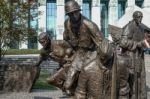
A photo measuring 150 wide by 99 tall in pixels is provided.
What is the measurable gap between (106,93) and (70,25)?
43.8 inches

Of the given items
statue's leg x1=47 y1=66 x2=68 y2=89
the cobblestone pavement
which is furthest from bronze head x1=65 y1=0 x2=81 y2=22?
the cobblestone pavement

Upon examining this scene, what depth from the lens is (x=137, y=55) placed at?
11.7 m

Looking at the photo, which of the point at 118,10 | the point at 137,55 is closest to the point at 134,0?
the point at 118,10

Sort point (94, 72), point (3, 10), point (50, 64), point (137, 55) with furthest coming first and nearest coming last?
point (50, 64) → point (3, 10) → point (137, 55) → point (94, 72)

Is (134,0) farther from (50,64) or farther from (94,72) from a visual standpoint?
(94,72)

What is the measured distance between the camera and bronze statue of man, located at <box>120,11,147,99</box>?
1155 cm

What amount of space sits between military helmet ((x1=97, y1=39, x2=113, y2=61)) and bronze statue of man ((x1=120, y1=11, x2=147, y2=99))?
3.99 metres

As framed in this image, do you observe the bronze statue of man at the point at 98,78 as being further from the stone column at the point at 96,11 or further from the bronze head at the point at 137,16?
the stone column at the point at 96,11

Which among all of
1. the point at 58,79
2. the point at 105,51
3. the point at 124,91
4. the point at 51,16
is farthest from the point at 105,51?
the point at 51,16

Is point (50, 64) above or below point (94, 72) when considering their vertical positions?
below

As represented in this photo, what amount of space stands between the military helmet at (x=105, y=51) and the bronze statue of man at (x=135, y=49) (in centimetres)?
399

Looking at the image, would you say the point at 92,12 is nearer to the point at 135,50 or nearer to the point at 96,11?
the point at 96,11

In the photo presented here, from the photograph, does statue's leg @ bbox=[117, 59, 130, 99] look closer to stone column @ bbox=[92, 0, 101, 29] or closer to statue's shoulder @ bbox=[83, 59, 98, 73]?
statue's shoulder @ bbox=[83, 59, 98, 73]

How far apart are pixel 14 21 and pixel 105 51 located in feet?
47.3
